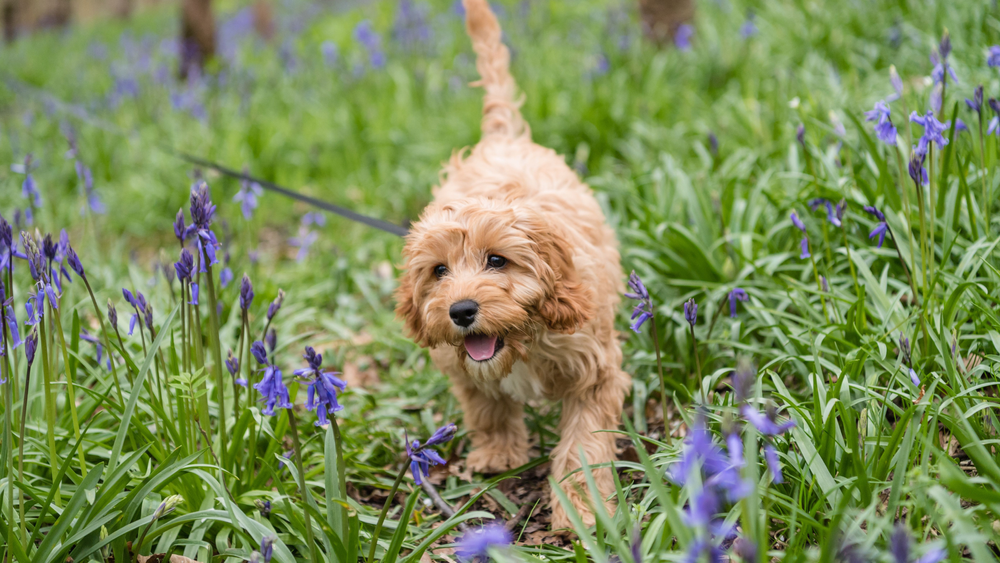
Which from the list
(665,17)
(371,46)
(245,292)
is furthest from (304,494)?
(371,46)

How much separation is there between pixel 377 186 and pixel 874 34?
447 centimetres

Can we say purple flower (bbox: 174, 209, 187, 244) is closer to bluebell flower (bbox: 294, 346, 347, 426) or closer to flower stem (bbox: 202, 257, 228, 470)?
flower stem (bbox: 202, 257, 228, 470)

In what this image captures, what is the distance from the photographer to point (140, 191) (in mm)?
5980

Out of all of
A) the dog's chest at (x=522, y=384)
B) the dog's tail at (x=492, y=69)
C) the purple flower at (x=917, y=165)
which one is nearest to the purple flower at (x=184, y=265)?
the dog's chest at (x=522, y=384)

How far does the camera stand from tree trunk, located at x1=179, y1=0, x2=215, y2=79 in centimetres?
896

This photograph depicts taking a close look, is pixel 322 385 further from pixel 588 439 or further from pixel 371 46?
pixel 371 46

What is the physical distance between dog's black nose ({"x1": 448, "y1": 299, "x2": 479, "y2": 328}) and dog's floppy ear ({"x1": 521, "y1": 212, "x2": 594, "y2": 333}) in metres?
0.29

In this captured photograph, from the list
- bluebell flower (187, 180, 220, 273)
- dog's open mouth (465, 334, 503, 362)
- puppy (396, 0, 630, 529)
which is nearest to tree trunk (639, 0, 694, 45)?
puppy (396, 0, 630, 529)

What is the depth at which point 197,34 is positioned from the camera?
9133 millimetres

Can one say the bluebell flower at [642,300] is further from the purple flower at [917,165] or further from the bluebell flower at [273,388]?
the bluebell flower at [273,388]

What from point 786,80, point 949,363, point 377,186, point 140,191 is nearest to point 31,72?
point 140,191

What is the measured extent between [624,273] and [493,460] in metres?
1.33

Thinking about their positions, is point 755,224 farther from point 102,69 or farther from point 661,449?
point 102,69

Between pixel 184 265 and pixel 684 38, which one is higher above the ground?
pixel 684 38
